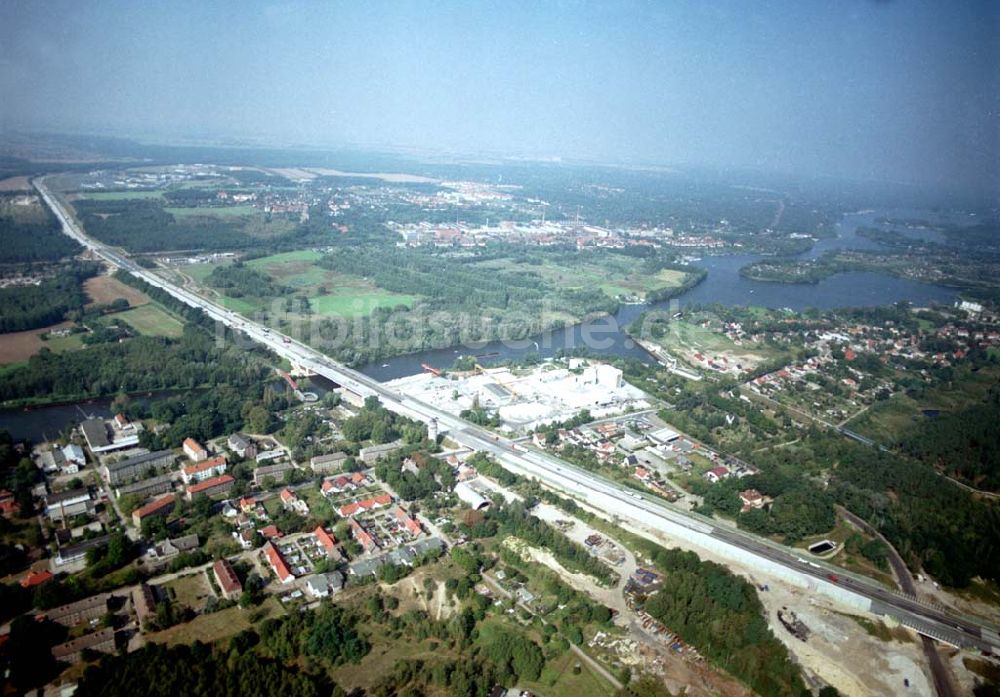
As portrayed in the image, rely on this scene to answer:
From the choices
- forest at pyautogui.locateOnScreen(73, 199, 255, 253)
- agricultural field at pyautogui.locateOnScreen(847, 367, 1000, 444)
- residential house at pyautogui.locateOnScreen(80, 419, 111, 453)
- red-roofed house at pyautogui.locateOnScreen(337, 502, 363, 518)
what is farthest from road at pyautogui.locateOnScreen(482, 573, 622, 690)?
forest at pyautogui.locateOnScreen(73, 199, 255, 253)

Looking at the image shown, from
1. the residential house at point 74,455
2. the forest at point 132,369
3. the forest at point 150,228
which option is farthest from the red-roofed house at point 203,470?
the forest at point 150,228

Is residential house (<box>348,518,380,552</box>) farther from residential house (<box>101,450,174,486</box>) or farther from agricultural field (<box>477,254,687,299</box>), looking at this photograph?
agricultural field (<box>477,254,687,299</box>)

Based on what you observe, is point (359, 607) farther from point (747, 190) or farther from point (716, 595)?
point (747, 190)

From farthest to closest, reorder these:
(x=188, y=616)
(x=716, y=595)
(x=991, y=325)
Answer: (x=991, y=325) → (x=716, y=595) → (x=188, y=616)

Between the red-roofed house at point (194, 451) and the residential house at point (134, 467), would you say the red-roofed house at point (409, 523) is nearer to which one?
the red-roofed house at point (194, 451)

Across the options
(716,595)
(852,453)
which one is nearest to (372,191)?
(852,453)

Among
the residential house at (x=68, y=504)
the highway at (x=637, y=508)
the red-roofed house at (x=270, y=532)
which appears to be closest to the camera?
the highway at (x=637, y=508)

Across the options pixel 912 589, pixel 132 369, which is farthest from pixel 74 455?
pixel 912 589
